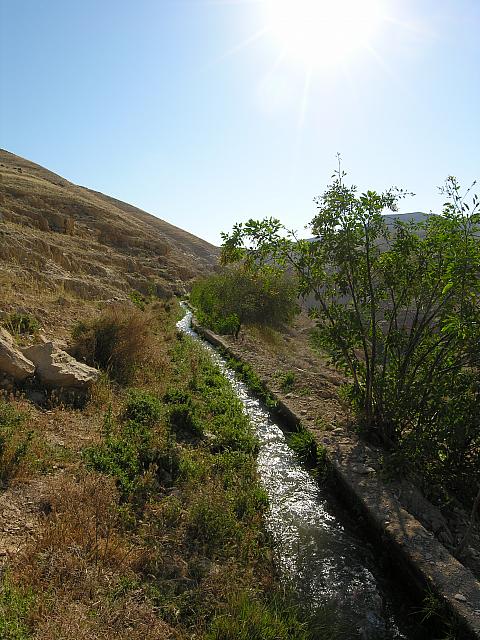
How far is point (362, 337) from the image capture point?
693 cm

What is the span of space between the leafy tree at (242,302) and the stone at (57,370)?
1301cm

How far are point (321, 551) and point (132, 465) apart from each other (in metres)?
2.66

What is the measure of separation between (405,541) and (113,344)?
7.12m

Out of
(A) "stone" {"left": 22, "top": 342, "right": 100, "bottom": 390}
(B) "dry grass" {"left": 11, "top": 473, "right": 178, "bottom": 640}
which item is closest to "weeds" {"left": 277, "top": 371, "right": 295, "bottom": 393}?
(A) "stone" {"left": 22, "top": 342, "right": 100, "bottom": 390}

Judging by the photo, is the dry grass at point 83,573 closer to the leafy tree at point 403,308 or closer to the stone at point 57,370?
the stone at point 57,370

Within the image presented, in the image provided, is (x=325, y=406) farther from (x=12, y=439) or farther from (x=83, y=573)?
(x=83, y=573)

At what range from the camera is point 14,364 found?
A: 6707 mm

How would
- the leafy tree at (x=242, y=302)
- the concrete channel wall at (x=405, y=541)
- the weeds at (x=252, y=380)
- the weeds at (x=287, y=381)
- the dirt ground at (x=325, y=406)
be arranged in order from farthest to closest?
1. the leafy tree at (x=242, y=302)
2. the weeds at (x=287, y=381)
3. the weeds at (x=252, y=380)
4. the dirt ground at (x=325, y=406)
5. the concrete channel wall at (x=405, y=541)

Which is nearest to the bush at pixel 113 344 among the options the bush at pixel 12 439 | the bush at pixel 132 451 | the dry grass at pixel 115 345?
the dry grass at pixel 115 345

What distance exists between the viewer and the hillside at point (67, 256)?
45.6 ft

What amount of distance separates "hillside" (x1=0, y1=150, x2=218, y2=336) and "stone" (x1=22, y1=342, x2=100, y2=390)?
11.0ft

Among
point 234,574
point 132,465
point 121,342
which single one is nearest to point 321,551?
point 234,574

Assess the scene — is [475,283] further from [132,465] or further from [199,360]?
[199,360]

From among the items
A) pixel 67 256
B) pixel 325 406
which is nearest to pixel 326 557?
pixel 325 406
